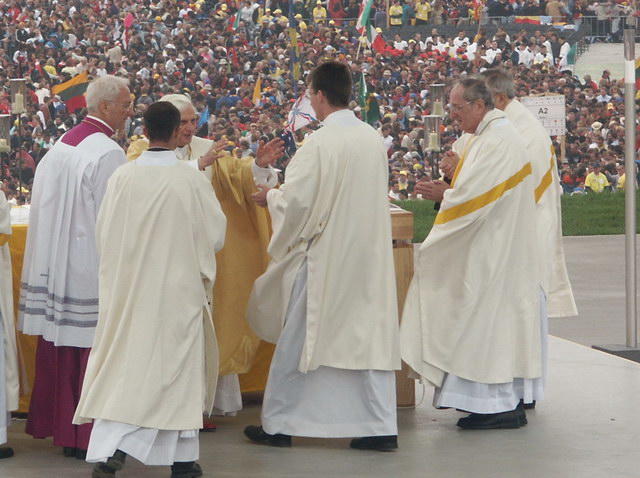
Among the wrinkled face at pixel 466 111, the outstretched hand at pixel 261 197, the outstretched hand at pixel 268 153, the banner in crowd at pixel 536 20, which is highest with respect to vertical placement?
the banner in crowd at pixel 536 20

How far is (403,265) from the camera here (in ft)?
20.9

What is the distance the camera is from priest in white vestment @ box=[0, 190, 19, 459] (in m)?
5.30

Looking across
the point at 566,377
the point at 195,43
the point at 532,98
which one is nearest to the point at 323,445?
the point at 566,377

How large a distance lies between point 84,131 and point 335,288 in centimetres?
122

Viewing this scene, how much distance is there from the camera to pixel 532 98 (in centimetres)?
1622

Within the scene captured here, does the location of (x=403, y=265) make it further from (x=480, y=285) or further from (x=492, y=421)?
(x=492, y=421)

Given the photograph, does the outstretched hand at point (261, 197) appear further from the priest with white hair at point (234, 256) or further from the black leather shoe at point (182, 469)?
the black leather shoe at point (182, 469)

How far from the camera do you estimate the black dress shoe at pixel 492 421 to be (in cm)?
593

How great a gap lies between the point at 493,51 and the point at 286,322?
21199 millimetres

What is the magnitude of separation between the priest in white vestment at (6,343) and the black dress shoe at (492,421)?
198 cm

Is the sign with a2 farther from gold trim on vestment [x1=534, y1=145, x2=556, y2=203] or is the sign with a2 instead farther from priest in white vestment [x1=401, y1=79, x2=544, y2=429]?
priest in white vestment [x1=401, y1=79, x2=544, y2=429]

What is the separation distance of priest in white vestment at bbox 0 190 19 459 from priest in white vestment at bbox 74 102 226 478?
0.48 metres

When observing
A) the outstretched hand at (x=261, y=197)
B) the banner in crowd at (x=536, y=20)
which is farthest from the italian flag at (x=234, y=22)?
the outstretched hand at (x=261, y=197)

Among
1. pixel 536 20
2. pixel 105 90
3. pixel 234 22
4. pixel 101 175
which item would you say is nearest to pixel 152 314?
pixel 101 175
